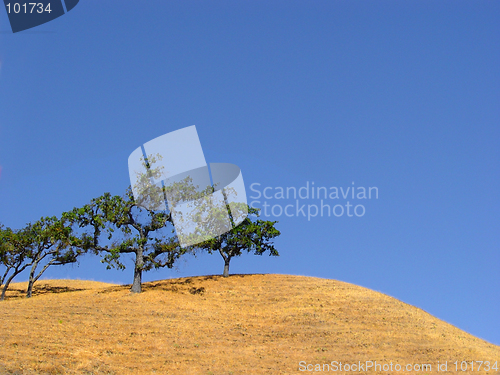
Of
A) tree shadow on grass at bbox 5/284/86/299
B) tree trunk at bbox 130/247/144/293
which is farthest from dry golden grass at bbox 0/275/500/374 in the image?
tree trunk at bbox 130/247/144/293

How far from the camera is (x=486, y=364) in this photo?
2714cm

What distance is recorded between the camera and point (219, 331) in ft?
101

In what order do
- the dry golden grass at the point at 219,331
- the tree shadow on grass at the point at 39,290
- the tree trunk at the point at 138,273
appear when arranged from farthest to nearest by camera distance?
1. the tree shadow on grass at the point at 39,290
2. the tree trunk at the point at 138,273
3. the dry golden grass at the point at 219,331

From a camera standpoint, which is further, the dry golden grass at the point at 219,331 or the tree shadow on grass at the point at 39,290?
the tree shadow on grass at the point at 39,290

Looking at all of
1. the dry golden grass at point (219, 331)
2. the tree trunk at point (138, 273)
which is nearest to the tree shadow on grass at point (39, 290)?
the dry golden grass at point (219, 331)

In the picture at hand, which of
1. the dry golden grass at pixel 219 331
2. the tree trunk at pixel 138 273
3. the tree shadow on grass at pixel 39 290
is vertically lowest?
the dry golden grass at pixel 219 331

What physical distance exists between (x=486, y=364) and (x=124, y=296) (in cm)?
2590

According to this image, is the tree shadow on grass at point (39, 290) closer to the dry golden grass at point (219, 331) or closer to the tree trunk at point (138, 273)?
the dry golden grass at point (219, 331)

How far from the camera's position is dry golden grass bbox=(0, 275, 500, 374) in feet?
83.3

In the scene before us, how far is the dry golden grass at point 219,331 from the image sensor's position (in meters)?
25.4

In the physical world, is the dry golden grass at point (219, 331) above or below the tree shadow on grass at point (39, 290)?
below

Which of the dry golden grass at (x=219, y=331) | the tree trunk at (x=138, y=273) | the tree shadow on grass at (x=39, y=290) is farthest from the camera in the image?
the tree shadow on grass at (x=39, y=290)

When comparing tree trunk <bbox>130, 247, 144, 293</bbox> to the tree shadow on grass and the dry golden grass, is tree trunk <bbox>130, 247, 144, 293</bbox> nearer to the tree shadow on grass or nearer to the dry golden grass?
the dry golden grass

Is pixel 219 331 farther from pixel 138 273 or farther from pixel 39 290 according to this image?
pixel 39 290
